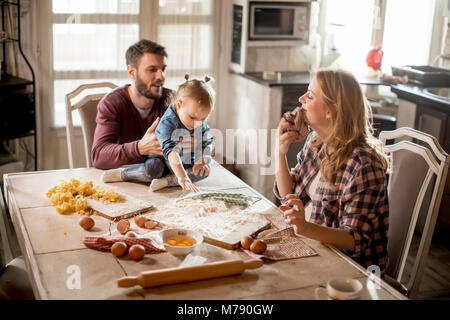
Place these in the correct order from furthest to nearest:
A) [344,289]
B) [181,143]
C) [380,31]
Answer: [380,31] < [181,143] < [344,289]

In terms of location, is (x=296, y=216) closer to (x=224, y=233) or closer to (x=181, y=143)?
(x=224, y=233)

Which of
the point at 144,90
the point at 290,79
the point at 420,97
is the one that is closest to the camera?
the point at 144,90

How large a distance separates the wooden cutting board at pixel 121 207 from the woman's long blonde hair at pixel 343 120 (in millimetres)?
649

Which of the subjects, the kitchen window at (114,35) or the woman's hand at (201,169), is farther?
the kitchen window at (114,35)

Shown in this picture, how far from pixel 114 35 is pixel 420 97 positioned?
222 centimetres

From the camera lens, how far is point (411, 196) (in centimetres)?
203

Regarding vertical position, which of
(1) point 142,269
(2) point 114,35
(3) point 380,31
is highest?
(3) point 380,31

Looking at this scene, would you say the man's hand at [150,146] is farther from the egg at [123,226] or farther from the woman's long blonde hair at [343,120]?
the woman's long blonde hair at [343,120]

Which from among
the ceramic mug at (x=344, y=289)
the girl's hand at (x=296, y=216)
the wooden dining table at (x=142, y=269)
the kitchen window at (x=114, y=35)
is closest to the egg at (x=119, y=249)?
the wooden dining table at (x=142, y=269)

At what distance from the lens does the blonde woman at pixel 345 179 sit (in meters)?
1.78

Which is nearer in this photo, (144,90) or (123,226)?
(123,226)

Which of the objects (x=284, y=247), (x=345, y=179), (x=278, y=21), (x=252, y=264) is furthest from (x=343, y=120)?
(x=278, y=21)

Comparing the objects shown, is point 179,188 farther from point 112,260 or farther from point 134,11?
point 134,11

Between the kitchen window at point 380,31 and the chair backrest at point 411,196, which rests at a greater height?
the kitchen window at point 380,31
